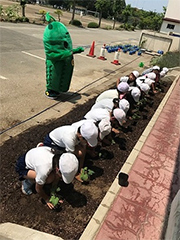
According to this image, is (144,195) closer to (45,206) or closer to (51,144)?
(45,206)

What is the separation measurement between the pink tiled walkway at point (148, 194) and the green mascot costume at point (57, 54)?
3099 mm

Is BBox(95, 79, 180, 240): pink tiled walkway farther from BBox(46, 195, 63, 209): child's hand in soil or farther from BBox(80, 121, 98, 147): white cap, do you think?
BBox(80, 121, 98, 147): white cap

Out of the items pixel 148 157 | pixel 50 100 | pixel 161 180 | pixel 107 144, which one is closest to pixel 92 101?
pixel 50 100

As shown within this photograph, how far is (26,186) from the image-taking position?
11.6 feet

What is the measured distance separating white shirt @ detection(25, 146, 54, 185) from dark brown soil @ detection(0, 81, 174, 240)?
0.57 meters

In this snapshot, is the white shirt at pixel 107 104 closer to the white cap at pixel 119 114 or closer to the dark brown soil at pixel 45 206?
the white cap at pixel 119 114

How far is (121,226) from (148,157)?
2.10 m

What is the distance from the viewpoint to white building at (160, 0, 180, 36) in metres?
35.5

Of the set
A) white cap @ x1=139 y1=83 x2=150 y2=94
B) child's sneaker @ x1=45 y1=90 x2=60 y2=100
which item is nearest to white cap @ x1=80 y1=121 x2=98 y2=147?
child's sneaker @ x1=45 y1=90 x2=60 y2=100

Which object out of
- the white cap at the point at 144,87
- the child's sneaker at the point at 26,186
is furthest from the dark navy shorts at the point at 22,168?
the white cap at the point at 144,87

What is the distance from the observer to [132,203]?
12.4 ft

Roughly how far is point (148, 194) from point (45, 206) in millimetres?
1835

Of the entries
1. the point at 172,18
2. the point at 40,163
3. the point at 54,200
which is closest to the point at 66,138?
the point at 40,163

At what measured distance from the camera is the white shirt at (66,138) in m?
3.66
